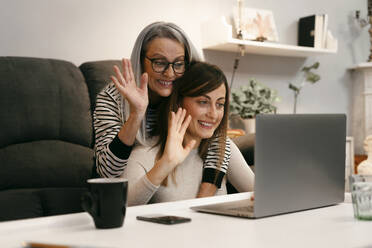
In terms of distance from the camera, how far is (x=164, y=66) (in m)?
1.57

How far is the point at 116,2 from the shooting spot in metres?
2.81

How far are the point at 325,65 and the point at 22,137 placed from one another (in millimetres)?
2732

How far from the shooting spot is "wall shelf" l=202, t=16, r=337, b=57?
9.73 feet

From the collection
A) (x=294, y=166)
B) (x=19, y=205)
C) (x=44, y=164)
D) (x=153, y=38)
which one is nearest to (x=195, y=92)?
(x=153, y=38)

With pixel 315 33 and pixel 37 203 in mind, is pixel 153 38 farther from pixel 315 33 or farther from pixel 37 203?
pixel 315 33

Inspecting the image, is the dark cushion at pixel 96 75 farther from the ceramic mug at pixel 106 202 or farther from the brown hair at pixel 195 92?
the ceramic mug at pixel 106 202

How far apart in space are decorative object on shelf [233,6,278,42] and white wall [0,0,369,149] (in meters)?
0.12

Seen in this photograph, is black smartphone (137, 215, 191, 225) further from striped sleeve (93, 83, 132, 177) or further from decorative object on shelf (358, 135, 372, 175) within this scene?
decorative object on shelf (358, 135, 372, 175)

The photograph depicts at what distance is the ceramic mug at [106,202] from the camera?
71 centimetres

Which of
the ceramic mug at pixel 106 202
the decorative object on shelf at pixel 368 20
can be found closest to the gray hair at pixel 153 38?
the ceramic mug at pixel 106 202

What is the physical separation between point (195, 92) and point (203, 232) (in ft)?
2.59

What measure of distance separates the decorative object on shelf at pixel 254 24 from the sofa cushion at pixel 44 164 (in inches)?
57.5

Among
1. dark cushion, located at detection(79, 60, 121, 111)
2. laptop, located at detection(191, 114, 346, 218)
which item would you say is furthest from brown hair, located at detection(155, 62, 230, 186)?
dark cushion, located at detection(79, 60, 121, 111)

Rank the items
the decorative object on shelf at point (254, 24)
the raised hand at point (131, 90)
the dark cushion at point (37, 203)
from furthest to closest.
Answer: the decorative object on shelf at point (254, 24) < the dark cushion at point (37, 203) < the raised hand at point (131, 90)
